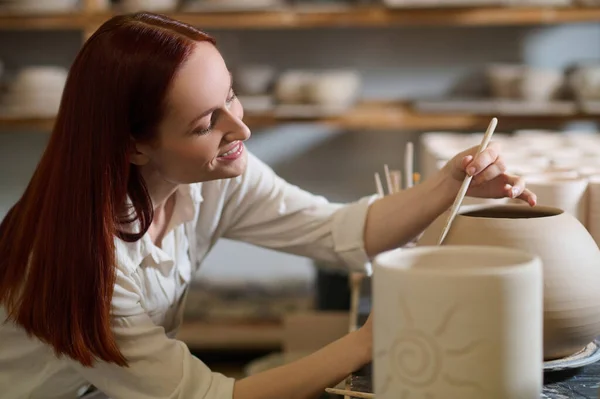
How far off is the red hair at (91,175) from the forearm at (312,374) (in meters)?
0.17

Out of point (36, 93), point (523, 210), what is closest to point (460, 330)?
point (523, 210)

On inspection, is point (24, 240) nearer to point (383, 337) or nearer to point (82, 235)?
point (82, 235)

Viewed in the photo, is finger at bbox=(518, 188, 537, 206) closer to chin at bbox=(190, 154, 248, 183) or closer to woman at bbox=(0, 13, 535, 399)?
woman at bbox=(0, 13, 535, 399)

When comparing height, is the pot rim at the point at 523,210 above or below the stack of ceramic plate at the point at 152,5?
below

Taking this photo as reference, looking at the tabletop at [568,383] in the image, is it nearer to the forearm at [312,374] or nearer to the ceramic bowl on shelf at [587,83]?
the forearm at [312,374]

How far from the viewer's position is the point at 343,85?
8.40 feet

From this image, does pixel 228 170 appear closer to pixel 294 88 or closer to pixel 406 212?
pixel 406 212

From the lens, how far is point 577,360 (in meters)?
0.95

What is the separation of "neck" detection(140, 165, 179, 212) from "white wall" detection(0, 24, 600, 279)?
5.52 ft

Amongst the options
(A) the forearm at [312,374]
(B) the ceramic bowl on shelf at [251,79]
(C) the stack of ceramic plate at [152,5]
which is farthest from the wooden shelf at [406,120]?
(A) the forearm at [312,374]

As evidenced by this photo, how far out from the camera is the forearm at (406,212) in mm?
1211

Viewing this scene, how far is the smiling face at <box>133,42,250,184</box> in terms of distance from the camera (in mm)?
1112

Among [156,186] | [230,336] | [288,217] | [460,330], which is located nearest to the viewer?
[460,330]

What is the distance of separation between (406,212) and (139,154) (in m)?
0.42
